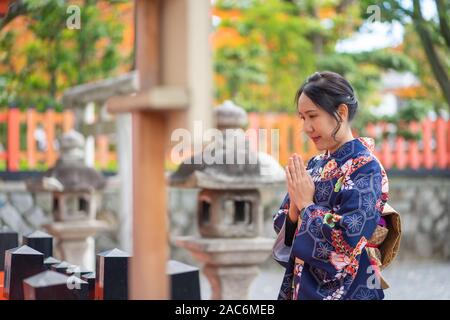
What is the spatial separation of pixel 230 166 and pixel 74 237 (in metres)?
2.97

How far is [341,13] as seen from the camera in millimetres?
13477

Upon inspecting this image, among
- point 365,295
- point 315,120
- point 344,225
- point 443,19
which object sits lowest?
point 365,295

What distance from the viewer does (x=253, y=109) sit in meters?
11.8

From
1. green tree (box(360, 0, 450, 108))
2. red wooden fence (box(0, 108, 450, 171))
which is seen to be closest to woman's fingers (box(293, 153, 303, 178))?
green tree (box(360, 0, 450, 108))

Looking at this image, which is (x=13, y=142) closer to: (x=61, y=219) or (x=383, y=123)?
(x=61, y=219)

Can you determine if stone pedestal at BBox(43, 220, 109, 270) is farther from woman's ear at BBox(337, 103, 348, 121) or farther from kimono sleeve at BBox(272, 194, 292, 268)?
woman's ear at BBox(337, 103, 348, 121)

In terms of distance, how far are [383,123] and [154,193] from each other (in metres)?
10.2

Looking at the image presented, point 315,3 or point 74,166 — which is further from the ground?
point 315,3

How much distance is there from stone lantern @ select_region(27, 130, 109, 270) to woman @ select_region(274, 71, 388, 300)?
490 centimetres

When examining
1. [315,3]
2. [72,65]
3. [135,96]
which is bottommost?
[135,96]

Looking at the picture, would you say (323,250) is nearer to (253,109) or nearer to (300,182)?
(300,182)

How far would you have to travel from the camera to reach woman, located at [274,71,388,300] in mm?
2281

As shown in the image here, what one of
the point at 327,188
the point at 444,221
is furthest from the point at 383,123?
the point at 327,188

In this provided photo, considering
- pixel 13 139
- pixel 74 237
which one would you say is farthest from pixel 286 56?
pixel 74 237
